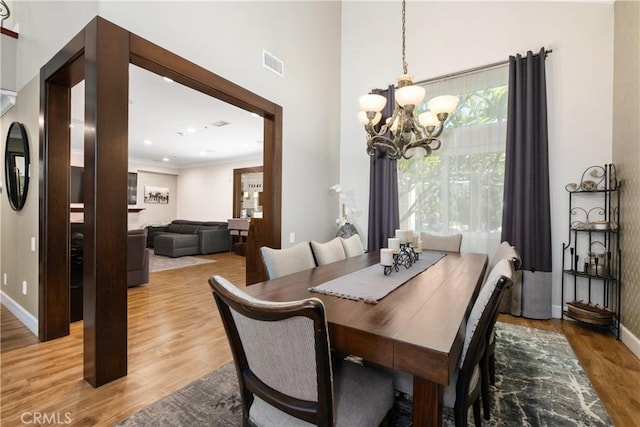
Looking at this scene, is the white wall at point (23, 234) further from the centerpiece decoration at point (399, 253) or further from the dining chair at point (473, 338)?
the dining chair at point (473, 338)

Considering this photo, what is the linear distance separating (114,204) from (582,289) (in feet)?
14.5

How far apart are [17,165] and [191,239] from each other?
4.48m

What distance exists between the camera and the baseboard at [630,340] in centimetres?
232

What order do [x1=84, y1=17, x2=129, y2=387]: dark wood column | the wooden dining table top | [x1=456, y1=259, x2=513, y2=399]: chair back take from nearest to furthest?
the wooden dining table top → [x1=456, y1=259, x2=513, y2=399]: chair back → [x1=84, y1=17, x2=129, y2=387]: dark wood column

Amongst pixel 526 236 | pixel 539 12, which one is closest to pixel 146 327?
pixel 526 236

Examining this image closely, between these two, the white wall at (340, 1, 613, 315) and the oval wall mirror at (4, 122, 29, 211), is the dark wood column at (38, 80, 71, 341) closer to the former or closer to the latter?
the oval wall mirror at (4, 122, 29, 211)

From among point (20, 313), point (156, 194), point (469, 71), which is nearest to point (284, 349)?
point (20, 313)

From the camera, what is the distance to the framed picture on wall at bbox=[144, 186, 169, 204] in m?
9.93

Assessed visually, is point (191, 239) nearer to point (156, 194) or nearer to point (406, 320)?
point (156, 194)

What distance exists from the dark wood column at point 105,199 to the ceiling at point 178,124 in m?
1.75

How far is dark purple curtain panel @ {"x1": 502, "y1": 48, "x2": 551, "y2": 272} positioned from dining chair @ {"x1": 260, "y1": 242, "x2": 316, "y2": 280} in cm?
244

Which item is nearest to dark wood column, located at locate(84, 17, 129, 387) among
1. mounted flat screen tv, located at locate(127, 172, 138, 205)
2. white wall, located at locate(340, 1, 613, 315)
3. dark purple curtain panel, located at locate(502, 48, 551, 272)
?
white wall, located at locate(340, 1, 613, 315)

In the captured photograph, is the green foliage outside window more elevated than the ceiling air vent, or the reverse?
the ceiling air vent

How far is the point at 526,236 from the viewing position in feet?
10.2
